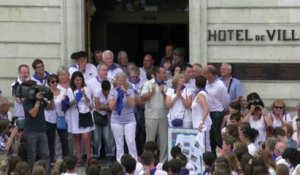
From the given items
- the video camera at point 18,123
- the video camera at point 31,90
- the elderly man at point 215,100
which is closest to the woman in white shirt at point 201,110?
the elderly man at point 215,100

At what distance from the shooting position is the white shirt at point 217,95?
20.4 meters

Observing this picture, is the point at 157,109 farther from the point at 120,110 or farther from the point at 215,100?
the point at 215,100

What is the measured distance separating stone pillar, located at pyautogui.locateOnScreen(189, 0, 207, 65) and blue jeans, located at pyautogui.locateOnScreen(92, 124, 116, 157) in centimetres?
311

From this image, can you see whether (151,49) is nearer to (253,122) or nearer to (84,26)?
(84,26)

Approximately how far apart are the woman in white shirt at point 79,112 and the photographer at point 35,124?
1129 millimetres

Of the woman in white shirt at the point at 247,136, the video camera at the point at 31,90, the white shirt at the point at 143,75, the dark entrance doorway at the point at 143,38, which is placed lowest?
the woman in white shirt at the point at 247,136

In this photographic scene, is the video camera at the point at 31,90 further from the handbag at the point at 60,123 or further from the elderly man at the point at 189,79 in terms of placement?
the elderly man at the point at 189,79

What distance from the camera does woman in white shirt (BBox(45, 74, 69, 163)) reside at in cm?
1997

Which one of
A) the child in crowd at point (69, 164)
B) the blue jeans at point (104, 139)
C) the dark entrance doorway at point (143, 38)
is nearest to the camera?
the child in crowd at point (69, 164)

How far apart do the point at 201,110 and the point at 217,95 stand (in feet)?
2.24

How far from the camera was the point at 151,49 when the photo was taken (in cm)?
2592

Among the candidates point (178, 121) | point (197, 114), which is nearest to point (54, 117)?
point (178, 121)

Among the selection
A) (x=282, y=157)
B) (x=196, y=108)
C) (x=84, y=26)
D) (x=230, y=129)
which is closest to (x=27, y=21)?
(x=84, y=26)

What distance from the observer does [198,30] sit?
22844 mm
